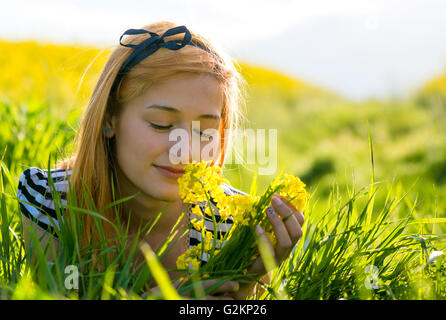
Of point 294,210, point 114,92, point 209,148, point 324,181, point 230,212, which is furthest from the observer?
point 324,181

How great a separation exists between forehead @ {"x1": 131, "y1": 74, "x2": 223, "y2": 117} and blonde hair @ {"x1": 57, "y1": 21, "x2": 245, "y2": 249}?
36 millimetres

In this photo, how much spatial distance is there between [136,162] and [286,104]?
12577 millimetres

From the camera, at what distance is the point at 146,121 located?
205 cm

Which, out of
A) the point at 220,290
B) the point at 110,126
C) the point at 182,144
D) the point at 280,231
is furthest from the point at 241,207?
the point at 110,126

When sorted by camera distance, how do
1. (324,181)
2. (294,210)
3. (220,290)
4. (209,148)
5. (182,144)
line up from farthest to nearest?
(324,181)
(209,148)
(182,144)
(294,210)
(220,290)

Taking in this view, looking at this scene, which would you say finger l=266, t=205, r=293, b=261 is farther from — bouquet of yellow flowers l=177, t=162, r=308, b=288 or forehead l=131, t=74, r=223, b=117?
forehead l=131, t=74, r=223, b=117

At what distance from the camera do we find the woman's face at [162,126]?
2008mm

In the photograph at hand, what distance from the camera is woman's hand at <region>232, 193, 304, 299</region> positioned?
5.42 feet

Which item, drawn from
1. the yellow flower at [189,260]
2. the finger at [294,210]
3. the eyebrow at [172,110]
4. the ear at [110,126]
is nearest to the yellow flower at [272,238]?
the finger at [294,210]

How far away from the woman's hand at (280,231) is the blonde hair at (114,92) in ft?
2.38

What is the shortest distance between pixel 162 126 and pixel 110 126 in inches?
13.7

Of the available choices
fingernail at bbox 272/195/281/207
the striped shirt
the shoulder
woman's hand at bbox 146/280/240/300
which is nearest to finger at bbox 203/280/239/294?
woman's hand at bbox 146/280/240/300

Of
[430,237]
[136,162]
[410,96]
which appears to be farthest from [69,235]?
[410,96]

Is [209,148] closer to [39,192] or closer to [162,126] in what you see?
[162,126]
